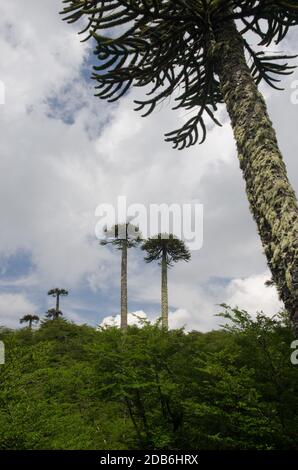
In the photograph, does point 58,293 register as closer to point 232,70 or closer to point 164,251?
point 164,251

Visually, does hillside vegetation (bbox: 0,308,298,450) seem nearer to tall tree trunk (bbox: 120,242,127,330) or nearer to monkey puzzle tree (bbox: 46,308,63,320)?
tall tree trunk (bbox: 120,242,127,330)

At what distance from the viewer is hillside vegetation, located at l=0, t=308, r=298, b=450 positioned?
21.8 feet

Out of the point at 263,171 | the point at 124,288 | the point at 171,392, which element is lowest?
the point at 171,392

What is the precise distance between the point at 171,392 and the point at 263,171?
604 centimetres

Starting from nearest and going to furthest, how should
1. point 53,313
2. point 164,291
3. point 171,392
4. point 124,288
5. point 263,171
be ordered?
point 263,171, point 171,392, point 124,288, point 164,291, point 53,313

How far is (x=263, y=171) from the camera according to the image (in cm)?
370

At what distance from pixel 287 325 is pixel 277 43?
511 cm

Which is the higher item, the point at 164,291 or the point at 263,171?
the point at 164,291

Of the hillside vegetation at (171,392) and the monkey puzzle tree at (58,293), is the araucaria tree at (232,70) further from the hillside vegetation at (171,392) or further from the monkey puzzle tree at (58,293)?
the monkey puzzle tree at (58,293)

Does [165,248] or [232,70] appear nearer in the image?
[232,70]

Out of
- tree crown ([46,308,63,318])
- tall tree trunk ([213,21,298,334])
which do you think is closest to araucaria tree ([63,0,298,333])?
tall tree trunk ([213,21,298,334])

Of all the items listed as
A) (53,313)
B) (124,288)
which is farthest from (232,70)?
(53,313)

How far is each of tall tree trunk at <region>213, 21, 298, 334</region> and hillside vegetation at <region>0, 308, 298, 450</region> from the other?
159 inches

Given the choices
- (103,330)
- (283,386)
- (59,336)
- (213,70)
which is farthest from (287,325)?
(59,336)
